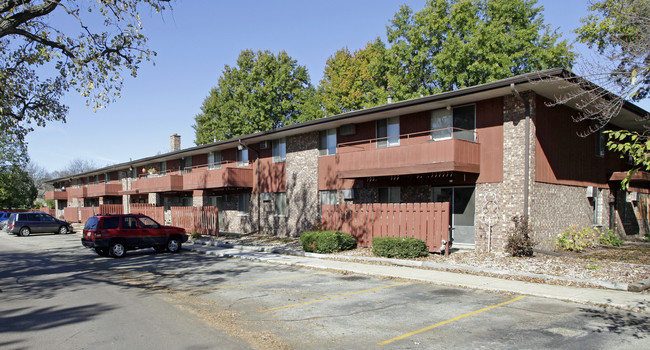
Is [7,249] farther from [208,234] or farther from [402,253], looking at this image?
[402,253]

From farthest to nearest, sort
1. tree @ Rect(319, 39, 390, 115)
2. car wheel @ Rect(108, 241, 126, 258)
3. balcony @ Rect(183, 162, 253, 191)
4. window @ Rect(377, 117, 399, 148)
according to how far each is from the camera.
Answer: tree @ Rect(319, 39, 390, 115), balcony @ Rect(183, 162, 253, 191), window @ Rect(377, 117, 399, 148), car wheel @ Rect(108, 241, 126, 258)

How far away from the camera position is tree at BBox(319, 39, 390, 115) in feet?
126

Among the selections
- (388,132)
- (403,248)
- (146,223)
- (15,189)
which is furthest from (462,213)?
(15,189)

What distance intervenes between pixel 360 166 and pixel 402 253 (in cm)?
528

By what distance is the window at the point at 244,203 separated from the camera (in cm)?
2814

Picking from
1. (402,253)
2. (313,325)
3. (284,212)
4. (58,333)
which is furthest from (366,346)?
(284,212)

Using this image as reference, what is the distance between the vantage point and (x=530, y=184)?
1509 cm

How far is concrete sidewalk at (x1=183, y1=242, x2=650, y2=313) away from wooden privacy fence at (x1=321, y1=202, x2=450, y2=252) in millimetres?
2240

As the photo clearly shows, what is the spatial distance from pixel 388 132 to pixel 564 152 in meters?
7.11

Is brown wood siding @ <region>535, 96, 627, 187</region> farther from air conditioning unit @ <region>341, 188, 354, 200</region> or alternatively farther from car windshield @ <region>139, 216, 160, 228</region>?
car windshield @ <region>139, 216, 160, 228</region>

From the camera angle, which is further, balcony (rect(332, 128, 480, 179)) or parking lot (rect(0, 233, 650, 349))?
balcony (rect(332, 128, 480, 179))

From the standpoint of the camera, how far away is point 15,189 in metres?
62.7

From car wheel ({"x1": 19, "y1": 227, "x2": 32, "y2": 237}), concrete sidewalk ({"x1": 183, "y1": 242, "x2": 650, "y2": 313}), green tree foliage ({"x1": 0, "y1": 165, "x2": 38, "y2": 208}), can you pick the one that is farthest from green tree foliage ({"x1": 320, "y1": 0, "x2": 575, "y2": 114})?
green tree foliage ({"x1": 0, "y1": 165, "x2": 38, "y2": 208})

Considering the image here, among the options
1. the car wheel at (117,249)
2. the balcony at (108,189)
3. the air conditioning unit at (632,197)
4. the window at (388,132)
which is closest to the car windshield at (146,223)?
the car wheel at (117,249)
